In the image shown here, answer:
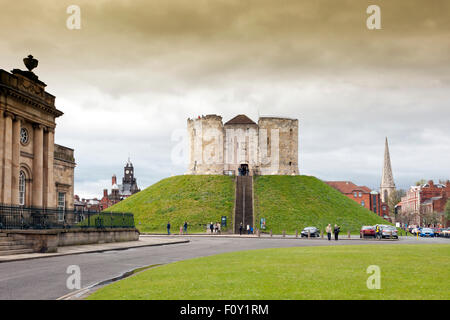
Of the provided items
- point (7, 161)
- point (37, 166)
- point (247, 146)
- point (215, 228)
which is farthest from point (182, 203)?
point (7, 161)

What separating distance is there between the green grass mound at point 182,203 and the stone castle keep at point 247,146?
16.3 ft

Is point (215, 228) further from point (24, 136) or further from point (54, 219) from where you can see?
point (24, 136)

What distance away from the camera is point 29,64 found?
33.9 m

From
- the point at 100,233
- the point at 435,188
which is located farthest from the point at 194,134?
the point at 435,188

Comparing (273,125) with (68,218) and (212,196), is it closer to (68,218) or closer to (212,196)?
(212,196)

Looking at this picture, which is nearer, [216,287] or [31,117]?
[216,287]

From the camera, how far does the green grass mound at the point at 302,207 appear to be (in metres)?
66.1

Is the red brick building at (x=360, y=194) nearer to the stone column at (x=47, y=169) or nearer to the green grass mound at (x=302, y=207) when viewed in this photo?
the green grass mound at (x=302, y=207)

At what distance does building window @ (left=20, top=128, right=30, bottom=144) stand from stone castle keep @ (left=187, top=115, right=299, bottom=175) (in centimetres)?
5591

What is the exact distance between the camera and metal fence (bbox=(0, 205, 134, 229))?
26.4 meters

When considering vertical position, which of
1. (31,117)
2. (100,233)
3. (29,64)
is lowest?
(100,233)

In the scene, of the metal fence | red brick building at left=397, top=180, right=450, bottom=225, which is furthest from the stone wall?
red brick building at left=397, top=180, right=450, bottom=225
